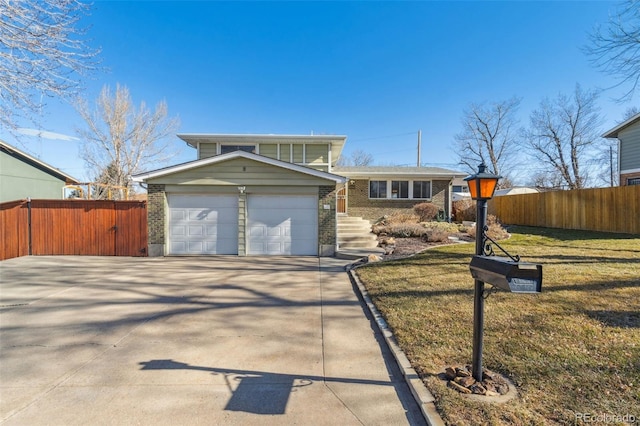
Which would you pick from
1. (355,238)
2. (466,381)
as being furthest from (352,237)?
(466,381)

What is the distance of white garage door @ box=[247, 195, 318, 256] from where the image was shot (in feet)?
34.0

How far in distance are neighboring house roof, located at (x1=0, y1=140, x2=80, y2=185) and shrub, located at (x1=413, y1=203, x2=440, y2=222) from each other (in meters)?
20.3

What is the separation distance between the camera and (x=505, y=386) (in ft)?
8.40

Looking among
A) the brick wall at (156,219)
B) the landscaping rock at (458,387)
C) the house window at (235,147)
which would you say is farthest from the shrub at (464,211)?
the landscaping rock at (458,387)

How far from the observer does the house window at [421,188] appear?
57.6ft

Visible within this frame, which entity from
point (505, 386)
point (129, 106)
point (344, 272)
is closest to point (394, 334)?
point (505, 386)

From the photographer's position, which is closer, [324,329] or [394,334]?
[394,334]

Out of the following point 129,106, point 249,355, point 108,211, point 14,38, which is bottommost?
point 249,355

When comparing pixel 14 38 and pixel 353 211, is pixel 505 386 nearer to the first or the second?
pixel 14 38

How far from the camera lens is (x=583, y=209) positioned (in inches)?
560

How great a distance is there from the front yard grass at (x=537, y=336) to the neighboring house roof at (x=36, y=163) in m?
18.9

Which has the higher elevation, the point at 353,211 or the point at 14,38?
the point at 14,38

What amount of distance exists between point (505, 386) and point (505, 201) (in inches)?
819

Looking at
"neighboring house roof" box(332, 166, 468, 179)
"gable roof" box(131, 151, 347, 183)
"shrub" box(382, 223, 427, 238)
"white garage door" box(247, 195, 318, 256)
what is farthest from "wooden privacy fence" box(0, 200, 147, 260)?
"neighboring house roof" box(332, 166, 468, 179)
